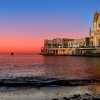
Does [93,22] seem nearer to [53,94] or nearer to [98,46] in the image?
[98,46]

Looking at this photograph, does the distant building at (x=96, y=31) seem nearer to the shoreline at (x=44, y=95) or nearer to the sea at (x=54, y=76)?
the sea at (x=54, y=76)

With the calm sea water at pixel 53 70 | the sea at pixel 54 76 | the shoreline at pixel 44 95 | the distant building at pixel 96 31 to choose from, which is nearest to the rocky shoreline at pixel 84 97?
the shoreline at pixel 44 95

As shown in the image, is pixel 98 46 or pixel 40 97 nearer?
pixel 40 97

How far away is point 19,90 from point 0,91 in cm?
194

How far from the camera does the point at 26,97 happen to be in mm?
26453

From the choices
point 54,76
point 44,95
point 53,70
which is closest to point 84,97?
point 44,95

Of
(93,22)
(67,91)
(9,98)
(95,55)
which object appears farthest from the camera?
(93,22)

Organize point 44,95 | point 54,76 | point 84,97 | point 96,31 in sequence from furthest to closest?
point 96,31
point 54,76
point 44,95
point 84,97

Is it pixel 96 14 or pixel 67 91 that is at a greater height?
pixel 96 14

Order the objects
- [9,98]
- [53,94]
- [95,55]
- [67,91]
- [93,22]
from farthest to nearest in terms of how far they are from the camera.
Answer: [93,22] → [95,55] → [67,91] → [53,94] → [9,98]

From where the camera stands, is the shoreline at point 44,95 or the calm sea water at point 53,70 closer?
the shoreline at point 44,95

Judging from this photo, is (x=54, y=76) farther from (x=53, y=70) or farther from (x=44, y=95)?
(x=44, y=95)

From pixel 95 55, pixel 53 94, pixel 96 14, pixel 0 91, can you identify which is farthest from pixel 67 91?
pixel 96 14

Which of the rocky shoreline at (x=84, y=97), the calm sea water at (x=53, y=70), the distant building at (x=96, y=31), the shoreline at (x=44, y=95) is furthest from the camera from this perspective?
the distant building at (x=96, y=31)
